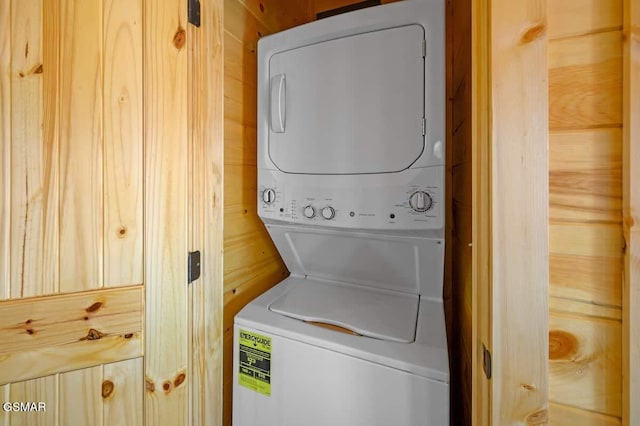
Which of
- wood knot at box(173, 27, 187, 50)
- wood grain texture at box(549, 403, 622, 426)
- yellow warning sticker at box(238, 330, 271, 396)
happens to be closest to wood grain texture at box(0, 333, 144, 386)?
yellow warning sticker at box(238, 330, 271, 396)

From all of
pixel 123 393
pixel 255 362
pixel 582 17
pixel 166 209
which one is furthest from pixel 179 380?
pixel 582 17

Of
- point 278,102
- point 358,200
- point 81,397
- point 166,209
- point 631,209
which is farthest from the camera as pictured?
point 278,102

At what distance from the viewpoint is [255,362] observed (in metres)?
1.01

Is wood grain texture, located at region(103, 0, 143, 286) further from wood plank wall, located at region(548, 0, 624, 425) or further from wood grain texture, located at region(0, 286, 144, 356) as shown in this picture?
wood plank wall, located at region(548, 0, 624, 425)

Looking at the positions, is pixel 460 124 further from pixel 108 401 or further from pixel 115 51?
pixel 108 401

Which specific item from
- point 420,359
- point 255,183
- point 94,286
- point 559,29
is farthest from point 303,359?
point 559,29

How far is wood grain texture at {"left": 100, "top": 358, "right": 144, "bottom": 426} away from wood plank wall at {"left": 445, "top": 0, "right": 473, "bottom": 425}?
3.70ft

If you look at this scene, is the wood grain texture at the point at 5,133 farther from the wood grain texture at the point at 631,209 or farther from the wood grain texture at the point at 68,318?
the wood grain texture at the point at 631,209

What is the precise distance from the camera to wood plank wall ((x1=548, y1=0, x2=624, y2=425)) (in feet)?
1.52

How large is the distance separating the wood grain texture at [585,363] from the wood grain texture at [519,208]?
2 centimetres

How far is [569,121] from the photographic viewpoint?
484mm

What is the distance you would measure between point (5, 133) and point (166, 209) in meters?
0.42

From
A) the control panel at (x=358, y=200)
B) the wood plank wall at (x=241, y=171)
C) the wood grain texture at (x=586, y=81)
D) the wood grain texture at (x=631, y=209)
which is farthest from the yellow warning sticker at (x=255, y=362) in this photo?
the wood grain texture at (x=586, y=81)

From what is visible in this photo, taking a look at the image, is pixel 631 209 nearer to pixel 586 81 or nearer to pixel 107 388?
pixel 586 81
